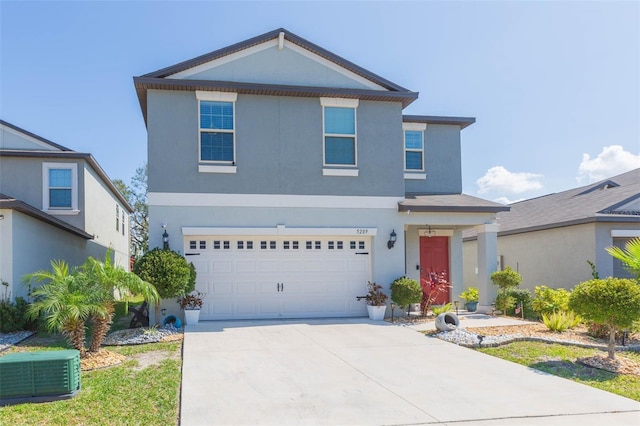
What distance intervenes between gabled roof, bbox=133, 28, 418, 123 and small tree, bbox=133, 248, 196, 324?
438 cm

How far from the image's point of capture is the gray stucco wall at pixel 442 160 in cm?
1709

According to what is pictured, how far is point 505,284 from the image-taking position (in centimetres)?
1450

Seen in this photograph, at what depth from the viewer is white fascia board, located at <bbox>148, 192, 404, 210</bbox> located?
516 inches

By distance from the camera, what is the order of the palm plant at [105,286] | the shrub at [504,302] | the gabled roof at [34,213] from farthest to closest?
the shrub at [504,302] < the gabled roof at [34,213] < the palm plant at [105,286]

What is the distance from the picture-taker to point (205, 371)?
7945 millimetres

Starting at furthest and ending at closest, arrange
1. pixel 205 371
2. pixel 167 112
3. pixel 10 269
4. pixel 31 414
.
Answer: pixel 167 112 → pixel 10 269 → pixel 205 371 → pixel 31 414

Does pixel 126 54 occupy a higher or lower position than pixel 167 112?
higher

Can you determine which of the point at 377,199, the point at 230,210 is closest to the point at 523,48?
the point at 377,199

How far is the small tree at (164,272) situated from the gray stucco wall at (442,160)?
862cm

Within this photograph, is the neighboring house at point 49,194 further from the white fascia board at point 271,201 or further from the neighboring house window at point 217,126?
the neighboring house window at point 217,126

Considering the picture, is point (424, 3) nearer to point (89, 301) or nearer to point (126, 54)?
point (126, 54)

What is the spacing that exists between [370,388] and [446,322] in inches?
205

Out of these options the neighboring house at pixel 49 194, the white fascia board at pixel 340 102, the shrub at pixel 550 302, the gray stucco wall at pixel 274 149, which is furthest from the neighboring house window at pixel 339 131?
the neighboring house at pixel 49 194

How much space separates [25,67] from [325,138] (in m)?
8.86
